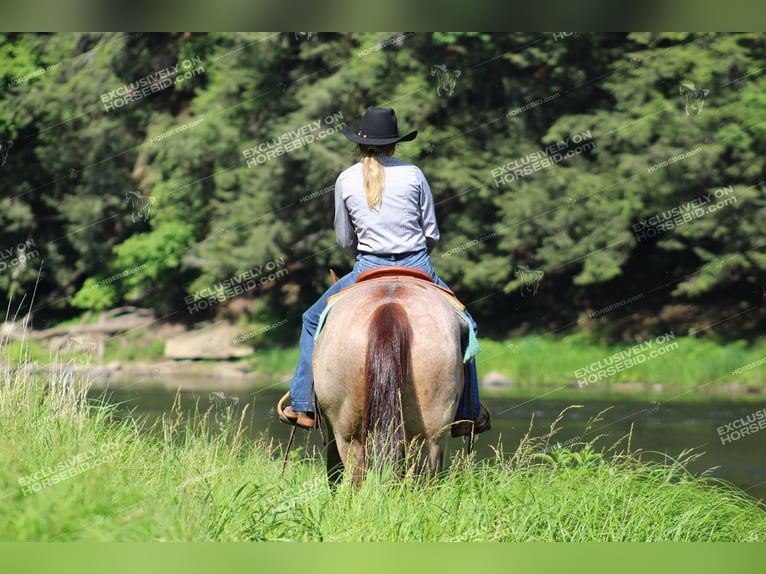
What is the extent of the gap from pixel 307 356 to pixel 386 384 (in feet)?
3.58

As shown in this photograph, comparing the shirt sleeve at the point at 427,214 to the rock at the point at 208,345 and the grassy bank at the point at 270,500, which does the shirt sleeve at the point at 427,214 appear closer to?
the grassy bank at the point at 270,500

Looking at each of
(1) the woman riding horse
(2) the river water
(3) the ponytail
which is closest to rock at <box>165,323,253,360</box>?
(2) the river water

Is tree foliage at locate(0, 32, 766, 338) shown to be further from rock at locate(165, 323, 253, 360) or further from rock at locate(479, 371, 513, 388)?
rock at locate(479, 371, 513, 388)

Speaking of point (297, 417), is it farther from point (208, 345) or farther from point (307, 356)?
point (208, 345)

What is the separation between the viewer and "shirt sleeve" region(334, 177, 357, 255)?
622 centimetres

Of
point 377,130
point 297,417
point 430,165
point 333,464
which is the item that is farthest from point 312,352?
point 430,165

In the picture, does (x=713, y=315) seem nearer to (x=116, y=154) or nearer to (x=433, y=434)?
(x=116, y=154)

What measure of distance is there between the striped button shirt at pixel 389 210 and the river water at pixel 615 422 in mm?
3405

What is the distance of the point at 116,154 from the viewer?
950 inches

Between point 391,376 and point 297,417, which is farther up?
point 391,376

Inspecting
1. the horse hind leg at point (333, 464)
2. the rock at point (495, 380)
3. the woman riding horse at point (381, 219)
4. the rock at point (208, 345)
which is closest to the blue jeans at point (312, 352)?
the woman riding horse at point (381, 219)

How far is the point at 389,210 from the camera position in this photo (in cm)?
614

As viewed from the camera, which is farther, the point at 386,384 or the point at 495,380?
the point at 495,380

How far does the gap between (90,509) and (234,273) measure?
17.6m
